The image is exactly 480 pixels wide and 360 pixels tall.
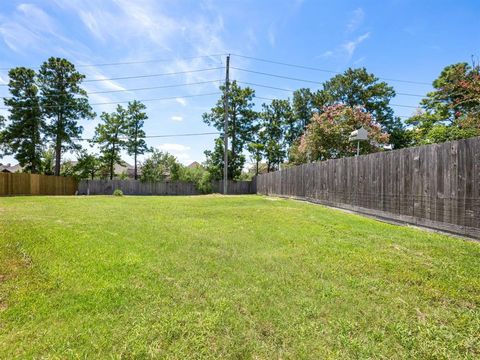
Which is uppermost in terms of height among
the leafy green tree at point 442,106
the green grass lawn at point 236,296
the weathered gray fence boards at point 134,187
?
the leafy green tree at point 442,106

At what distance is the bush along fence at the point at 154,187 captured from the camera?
84.5 ft

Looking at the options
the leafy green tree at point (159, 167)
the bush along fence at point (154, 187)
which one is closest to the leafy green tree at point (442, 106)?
the bush along fence at point (154, 187)

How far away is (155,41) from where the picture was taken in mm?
14875

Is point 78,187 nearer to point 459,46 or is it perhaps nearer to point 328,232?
point 328,232

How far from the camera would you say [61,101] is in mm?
24109

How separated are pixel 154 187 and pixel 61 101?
34.9 ft

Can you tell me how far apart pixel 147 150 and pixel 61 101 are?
342 inches

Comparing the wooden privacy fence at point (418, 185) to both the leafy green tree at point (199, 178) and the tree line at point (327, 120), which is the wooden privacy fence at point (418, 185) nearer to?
the tree line at point (327, 120)

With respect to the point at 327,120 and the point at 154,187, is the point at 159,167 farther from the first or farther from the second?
the point at 327,120

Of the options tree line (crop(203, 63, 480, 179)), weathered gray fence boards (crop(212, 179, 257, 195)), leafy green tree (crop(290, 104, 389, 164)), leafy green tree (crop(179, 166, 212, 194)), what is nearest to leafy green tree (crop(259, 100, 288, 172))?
tree line (crop(203, 63, 480, 179))

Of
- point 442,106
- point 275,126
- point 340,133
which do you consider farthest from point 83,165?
point 442,106

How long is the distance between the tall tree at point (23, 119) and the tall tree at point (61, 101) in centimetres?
62

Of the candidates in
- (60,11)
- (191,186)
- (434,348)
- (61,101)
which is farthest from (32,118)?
(434,348)

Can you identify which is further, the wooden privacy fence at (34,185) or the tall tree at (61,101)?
the tall tree at (61,101)
